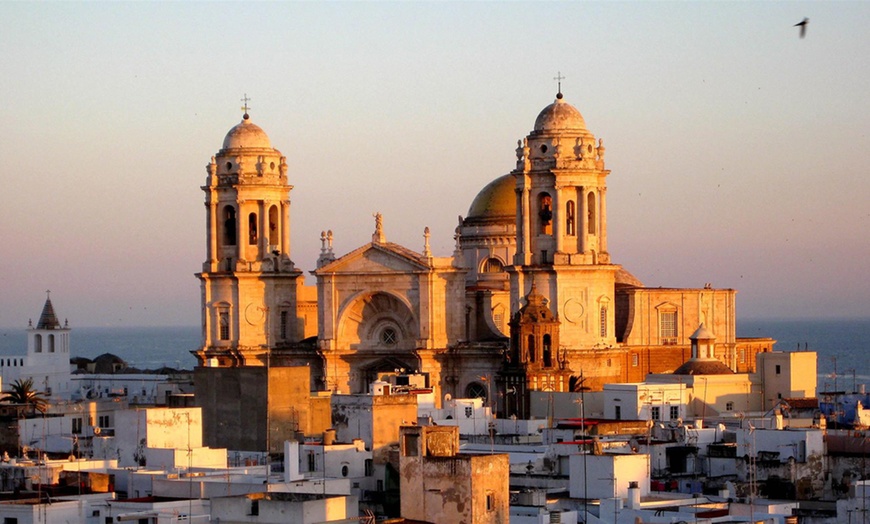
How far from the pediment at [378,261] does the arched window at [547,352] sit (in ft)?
25.3

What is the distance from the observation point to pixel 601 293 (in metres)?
102

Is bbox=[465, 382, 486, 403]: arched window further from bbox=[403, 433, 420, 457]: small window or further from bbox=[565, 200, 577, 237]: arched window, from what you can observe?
bbox=[403, 433, 420, 457]: small window

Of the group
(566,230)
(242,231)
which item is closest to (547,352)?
(566,230)

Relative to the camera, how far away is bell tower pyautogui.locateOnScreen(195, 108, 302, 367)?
360ft

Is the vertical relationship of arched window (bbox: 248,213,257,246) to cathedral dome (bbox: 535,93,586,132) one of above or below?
below

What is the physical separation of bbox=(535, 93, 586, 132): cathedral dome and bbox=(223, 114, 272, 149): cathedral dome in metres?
14.0

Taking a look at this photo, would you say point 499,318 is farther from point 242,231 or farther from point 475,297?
point 242,231

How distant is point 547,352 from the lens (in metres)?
98.6

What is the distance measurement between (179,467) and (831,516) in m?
18.9

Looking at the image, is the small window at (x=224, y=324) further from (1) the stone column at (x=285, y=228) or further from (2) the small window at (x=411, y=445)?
(2) the small window at (x=411, y=445)

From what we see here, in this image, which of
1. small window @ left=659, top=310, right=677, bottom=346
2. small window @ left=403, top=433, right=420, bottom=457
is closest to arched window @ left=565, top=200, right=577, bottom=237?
small window @ left=659, top=310, right=677, bottom=346

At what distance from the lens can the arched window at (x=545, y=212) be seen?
336 ft

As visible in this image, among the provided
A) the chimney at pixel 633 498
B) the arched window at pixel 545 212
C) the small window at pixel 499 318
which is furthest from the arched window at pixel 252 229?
the chimney at pixel 633 498

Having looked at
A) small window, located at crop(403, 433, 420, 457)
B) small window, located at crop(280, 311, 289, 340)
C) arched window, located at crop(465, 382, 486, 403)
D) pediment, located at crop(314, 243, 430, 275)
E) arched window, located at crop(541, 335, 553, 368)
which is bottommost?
small window, located at crop(403, 433, 420, 457)
